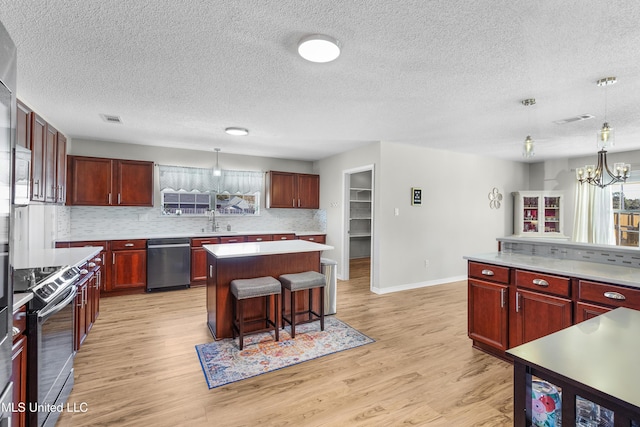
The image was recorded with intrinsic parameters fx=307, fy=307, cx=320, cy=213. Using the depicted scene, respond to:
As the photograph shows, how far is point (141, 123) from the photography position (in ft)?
12.8

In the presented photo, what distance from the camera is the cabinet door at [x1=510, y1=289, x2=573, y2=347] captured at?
2.28m

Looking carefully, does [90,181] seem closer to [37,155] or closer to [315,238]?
[37,155]

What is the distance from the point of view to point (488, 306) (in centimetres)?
280

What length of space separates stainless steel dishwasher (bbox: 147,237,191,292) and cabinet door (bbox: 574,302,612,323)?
488 centimetres

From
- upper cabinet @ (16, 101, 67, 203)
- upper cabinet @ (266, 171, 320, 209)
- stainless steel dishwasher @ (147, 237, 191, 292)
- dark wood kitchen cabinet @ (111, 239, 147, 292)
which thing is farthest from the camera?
upper cabinet @ (266, 171, 320, 209)

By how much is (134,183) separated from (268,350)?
378cm

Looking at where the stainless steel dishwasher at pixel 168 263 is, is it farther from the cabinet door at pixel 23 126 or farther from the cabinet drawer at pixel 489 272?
the cabinet drawer at pixel 489 272

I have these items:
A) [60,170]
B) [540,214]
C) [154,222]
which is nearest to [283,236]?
[154,222]

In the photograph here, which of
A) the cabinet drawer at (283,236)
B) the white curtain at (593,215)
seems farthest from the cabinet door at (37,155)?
the white curtain at (593,215)

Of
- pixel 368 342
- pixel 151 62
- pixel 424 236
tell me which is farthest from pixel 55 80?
pixel 424 236

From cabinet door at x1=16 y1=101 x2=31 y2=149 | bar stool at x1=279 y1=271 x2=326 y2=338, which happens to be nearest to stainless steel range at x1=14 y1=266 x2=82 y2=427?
cabinet door at x1=16 y1=101 x2=31 y2=149

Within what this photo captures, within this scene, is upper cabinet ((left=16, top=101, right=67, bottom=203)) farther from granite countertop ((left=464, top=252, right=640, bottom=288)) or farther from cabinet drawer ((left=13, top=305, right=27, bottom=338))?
granite countertop ((left=464, top=252, right=640, bottom=288))

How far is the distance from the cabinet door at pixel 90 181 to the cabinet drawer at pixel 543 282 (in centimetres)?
553

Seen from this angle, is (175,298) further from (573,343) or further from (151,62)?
(573,343)
